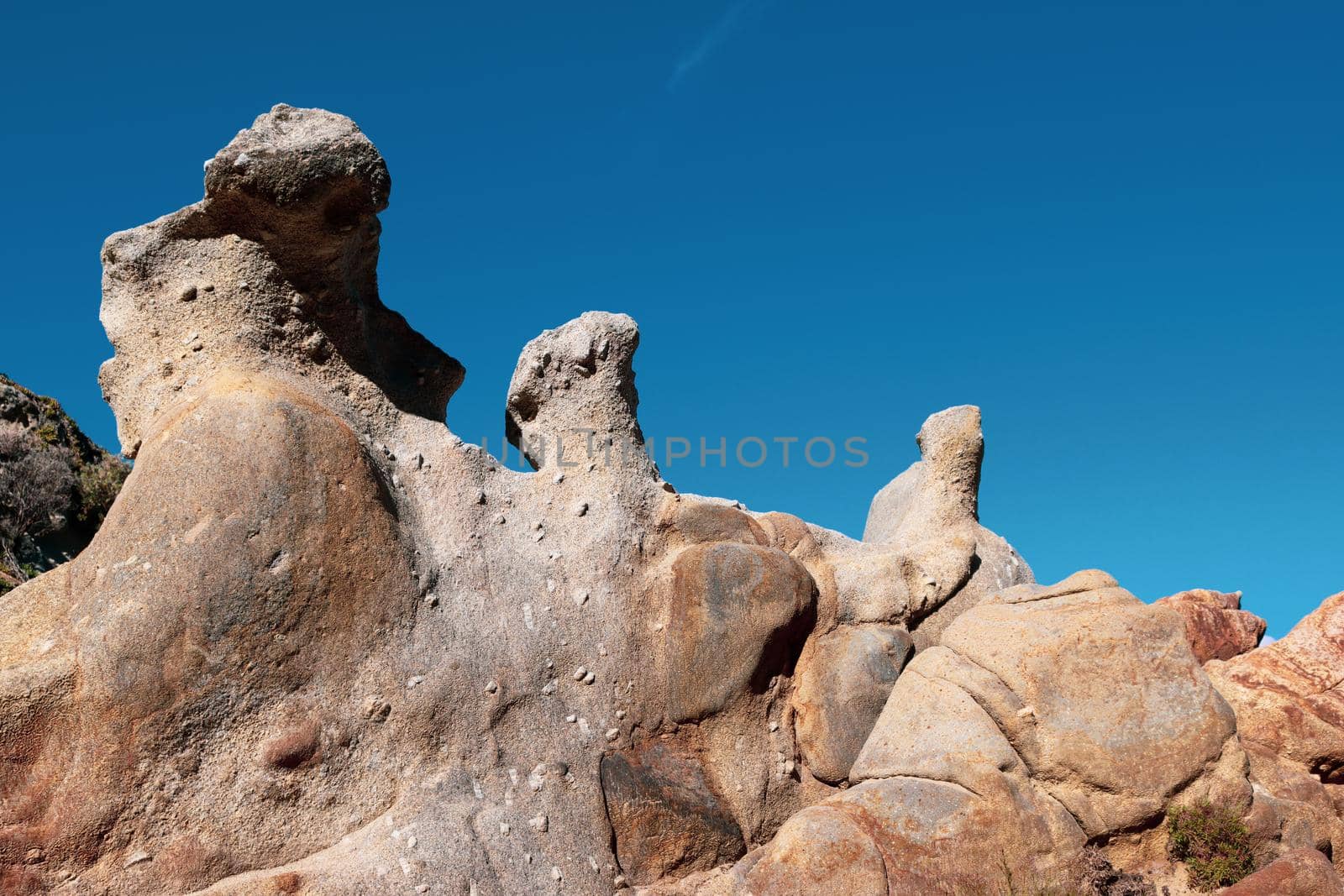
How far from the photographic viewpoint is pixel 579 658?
261 inches

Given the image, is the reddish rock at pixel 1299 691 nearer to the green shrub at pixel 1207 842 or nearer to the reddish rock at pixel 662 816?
the green shrub at pixel 1207 842

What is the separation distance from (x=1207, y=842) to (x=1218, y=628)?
321cm

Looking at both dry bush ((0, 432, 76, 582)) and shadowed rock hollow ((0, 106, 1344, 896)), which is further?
dry bush ((0, 432, 76, 582))

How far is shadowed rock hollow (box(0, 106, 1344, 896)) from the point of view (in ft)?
18.1

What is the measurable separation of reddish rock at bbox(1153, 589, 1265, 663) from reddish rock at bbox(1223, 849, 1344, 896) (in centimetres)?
304

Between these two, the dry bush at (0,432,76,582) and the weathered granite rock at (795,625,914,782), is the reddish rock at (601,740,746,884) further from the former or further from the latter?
the dry bush at (0,432,76,582)

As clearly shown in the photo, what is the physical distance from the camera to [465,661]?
245 inches

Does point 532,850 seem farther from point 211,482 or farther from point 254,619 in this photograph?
point 211,482

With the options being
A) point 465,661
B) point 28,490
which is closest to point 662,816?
point 465,661

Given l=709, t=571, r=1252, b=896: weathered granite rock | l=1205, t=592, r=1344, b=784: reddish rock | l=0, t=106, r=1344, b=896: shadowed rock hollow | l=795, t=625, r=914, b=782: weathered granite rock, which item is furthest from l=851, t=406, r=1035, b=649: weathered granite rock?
l=1205, t=592, r=1344, b=784: reddish rock

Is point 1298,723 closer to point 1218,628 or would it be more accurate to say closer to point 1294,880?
point 1218,628

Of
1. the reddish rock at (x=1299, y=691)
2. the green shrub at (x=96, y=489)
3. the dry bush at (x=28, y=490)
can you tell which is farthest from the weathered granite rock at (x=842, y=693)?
the green shrub at (x=96, y=489)

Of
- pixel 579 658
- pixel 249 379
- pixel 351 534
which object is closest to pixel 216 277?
pixel 249 379

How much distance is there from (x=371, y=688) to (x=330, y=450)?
4.27ft
